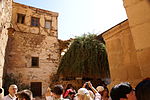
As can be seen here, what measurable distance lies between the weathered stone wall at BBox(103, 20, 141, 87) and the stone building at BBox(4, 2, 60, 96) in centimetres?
1156

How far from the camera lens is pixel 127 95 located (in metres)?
→ 1.34

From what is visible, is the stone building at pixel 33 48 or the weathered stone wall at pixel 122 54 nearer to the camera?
the weathered stone wall at pixel 122 54

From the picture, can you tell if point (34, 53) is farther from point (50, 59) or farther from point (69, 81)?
point (69, 81)

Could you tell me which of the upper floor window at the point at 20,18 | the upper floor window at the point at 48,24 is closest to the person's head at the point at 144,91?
the upper floor window at the point at 20,18

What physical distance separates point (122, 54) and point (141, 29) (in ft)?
2.11

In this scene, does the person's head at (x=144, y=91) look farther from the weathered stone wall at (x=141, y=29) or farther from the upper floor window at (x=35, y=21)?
the upper floor window at (x=35, y=21)

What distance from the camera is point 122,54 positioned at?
2.44 meters

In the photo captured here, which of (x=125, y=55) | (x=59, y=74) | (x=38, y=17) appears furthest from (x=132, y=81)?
(x=38, y=17)

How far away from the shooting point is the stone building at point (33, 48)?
1304cm

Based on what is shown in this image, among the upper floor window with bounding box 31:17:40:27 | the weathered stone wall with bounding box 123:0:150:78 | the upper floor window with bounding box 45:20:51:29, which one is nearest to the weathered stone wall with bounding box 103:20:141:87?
the weathered stone wall with bounding box 123:0:150:78

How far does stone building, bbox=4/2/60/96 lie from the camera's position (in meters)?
13.0

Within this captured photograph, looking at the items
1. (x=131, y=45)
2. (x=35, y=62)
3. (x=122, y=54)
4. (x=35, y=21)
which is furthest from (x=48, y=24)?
(x=131, y=45)

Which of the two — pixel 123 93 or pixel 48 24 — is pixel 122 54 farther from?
pixel 48 24

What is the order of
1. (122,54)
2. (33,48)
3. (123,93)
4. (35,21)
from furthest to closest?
(35,21), (33,48), (122,54), (123,93)
